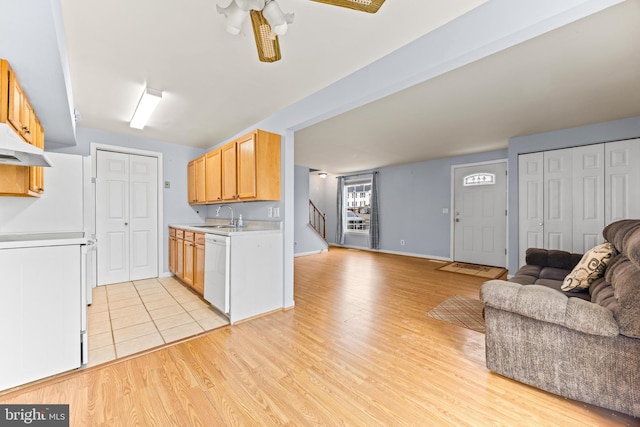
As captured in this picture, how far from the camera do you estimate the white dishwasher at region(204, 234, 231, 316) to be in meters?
2.70

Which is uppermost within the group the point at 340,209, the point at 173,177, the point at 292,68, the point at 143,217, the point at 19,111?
the point at 292,68

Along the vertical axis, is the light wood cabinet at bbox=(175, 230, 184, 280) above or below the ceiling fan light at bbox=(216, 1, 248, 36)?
below

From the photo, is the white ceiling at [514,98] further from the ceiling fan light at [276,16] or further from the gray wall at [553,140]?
the ceiling fan light at [276,16]

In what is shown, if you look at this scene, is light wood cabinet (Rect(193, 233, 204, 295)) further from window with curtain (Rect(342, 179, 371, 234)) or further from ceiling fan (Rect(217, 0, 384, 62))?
window with curtain (Rect(342, 179, 371, 234))

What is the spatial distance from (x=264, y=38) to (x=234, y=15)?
0.25 m

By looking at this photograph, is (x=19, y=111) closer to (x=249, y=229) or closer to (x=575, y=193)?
(x=249, y=229)

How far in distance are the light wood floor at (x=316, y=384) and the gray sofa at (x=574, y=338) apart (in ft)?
0.39

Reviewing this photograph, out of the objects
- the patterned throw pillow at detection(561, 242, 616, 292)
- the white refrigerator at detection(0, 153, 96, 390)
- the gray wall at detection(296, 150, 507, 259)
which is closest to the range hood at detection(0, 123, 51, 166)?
the white refrigerator at detection(0, 153, 96, 390)

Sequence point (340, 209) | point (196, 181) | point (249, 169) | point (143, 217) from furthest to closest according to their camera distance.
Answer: point (340, 209) < point (196, 181) < point (143, 217) < point (249, 169)

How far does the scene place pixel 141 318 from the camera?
2.80m

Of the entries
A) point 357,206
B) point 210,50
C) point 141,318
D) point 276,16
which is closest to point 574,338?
point 276,16

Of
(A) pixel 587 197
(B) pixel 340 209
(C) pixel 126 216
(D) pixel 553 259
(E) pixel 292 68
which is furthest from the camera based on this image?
(B) pixel 340 209

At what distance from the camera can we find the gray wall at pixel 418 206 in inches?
242

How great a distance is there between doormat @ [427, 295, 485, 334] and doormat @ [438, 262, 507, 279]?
5.43ft
